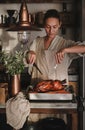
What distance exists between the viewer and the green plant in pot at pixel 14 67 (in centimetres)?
192

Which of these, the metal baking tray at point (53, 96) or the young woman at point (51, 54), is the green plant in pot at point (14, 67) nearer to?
the metal baking tray at point (53, 96)


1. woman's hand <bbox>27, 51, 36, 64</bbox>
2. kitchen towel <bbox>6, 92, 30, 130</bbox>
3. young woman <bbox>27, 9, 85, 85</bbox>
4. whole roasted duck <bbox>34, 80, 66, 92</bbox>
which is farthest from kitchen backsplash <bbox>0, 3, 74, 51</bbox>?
kitchen towel <bbox>6, 92, 30, 130</bbox>

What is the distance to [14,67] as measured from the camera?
6.32 feet

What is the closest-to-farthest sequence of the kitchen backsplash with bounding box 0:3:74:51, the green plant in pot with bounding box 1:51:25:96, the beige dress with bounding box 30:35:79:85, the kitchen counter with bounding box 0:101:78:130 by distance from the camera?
1. the kitchen counter with bounding box 0:101:78:130
2. the green plant in pot with bounding box 1:51:25:96
3. the beige dress with bounding box 30:35:79:85
4. the kitchen backsplash with bounding box 0:3:74:51

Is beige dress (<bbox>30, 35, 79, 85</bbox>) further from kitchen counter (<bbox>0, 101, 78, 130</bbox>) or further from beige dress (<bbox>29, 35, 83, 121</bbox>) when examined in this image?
kitchen counter (<bbox>0, 101, 78, 130</bbox>)

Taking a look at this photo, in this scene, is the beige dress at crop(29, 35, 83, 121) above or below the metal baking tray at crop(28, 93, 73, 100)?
above

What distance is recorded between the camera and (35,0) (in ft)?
13.0

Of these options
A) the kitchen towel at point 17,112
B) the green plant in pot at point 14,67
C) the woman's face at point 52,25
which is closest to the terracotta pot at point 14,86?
the green plant in pot at point 14,67

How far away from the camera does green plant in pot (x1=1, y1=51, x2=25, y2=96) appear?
192 cm

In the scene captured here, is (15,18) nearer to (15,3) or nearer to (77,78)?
(15,3)

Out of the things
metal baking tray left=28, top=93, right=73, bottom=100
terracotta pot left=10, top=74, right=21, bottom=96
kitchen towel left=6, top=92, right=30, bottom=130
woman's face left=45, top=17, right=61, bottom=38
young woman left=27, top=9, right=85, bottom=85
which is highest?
woman's face left=45, top=17, right=61, bottom=38

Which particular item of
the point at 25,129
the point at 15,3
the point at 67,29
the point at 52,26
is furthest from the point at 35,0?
the point at 25,129

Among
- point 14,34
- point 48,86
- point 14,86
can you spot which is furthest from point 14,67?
point 14,34

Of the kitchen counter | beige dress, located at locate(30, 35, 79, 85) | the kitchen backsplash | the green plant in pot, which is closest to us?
the kitchen counter
